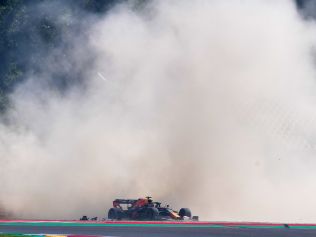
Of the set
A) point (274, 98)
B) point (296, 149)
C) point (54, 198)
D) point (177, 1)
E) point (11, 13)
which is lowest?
point (54, 198)

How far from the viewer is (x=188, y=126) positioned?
47.6 m

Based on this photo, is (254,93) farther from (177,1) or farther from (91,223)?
(91,223)

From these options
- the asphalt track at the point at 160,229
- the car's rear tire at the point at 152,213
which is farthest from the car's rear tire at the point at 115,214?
the asphalt track at the point at 160,229

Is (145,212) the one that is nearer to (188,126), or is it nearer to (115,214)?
(115,214)

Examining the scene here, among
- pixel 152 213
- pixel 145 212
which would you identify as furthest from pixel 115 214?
pixel 152 213

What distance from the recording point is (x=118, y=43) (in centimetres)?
5188

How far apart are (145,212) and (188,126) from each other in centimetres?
1231

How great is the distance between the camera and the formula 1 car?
36250 millimetres

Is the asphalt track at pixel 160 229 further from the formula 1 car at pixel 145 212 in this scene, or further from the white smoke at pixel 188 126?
the white smoke at pixel 188 126

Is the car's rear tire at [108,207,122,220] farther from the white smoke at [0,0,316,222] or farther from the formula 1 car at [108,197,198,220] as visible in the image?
the white smoke at [0,0,316,222]

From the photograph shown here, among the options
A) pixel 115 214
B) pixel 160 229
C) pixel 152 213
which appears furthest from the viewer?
pixel 115 214

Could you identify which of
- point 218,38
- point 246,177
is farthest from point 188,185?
point 218,38

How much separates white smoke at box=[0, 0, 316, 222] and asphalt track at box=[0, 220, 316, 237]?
11879 millimetres

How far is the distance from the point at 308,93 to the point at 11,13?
3306cm
